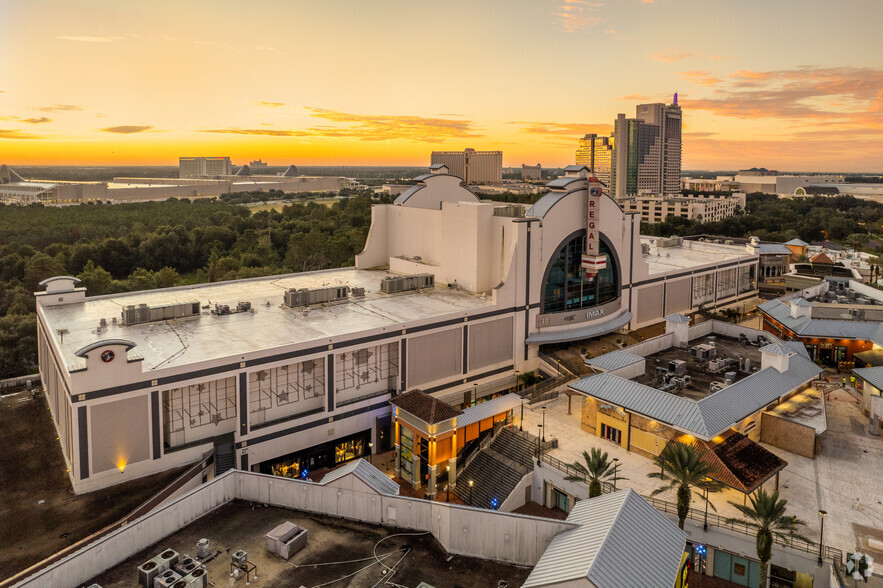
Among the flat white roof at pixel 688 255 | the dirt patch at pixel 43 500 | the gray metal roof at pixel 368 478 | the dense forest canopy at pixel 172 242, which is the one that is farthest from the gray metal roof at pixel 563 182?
the dense forest canopy at pixel 172 242

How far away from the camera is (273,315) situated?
48594 millimetres

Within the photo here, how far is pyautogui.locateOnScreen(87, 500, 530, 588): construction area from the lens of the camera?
20.7m

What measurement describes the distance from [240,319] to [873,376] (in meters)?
49.7

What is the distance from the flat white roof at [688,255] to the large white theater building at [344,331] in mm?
2250

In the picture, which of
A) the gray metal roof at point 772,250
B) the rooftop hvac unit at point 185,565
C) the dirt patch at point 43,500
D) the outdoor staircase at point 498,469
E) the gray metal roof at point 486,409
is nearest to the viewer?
the rooftop hvac unit at point 185,565

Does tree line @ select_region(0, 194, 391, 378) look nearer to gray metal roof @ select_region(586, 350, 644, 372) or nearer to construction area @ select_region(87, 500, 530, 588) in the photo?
construction area @ select_region(87, 500, 530, 588)

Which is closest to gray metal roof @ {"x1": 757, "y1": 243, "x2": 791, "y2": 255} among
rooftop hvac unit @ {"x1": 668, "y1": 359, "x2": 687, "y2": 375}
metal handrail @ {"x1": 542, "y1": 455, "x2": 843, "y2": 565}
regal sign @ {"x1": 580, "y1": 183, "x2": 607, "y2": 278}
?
regal sign @ {"x1": 580, "y1": 183, "x2": 607, "y2": 278}

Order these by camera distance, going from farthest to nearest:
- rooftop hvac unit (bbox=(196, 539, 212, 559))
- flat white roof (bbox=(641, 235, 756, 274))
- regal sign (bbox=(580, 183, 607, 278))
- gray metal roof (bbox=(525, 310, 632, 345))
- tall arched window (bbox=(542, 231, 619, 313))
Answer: flat white roof (bbox=(641, 235, 756, 274)), regal sign (bbox=(580, 183, 607, 278)), tall arched window (bbox=(542, 231, 619, 313)), gray metal roof (bbox=(525, 310, 632, 345)), rooftop hvac unit (bbox=(196, 539, 212, 559))

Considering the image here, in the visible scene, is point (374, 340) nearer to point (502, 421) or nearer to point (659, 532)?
point (502, 421)

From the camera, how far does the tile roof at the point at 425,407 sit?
1556 inches

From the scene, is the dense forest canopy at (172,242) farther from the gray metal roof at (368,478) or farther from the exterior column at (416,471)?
the gray metal roof at (368,478)

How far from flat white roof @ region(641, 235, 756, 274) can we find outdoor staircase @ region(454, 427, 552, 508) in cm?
3693

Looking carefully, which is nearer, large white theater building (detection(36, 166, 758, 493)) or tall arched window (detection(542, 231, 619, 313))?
large white theater building (detection(36, 166, 758, 493))

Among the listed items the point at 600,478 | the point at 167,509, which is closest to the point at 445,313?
the point at 600,478
